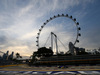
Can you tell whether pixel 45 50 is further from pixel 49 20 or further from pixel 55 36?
pixel 49 20

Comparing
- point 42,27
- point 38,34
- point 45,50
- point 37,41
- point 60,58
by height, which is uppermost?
point 42,27

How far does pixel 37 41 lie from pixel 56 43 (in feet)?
60.8

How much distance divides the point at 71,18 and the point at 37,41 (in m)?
37.7

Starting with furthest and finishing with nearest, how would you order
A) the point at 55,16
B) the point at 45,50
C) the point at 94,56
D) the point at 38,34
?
the point at 45,50
the point at 38,34
the point at 55,16
the point at 94,56

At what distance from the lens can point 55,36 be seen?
2810 inches

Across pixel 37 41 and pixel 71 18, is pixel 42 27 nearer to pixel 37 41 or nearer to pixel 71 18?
pixel 37 41

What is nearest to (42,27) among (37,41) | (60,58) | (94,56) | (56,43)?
(37,41)

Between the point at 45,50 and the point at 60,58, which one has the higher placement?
the point at 45,50

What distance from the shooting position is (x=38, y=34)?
70.9 meters

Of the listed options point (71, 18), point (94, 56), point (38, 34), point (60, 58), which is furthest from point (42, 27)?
point (94, 56)

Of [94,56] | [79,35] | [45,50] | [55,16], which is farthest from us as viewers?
[45,50]

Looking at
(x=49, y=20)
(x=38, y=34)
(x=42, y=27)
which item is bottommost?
(x=38, y=34)

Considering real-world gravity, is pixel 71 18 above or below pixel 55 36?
above

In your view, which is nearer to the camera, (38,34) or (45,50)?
(38,34)
